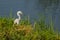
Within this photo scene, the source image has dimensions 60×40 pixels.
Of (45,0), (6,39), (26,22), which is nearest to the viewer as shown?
(6,39)

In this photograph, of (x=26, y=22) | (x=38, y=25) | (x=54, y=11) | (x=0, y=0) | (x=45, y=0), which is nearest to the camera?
(x=38, y=25)

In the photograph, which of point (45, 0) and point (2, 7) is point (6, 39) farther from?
point (45, 0)

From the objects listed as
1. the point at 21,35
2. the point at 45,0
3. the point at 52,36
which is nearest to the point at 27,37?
the point at 21,35

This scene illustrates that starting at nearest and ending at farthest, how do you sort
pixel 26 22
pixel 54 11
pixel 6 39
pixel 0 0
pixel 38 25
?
pixel 6 39 < pixel 38 25 < pixel 26 22 < pixel 54 11 < pixel 0 0

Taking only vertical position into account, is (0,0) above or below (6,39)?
above

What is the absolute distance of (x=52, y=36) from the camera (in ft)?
12.7

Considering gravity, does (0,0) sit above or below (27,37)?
above

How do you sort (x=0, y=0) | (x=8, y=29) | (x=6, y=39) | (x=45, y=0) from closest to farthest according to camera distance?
(x=6, y=39) < (x=8, y=29) < (x=0, y=0) < (x=45, y=0)

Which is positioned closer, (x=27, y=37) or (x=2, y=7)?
(x=27, y=37)

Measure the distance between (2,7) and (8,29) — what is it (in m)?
8.05

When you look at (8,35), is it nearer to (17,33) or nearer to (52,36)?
(17,33)

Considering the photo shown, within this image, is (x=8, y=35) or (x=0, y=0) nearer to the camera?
(x=8, y=35)

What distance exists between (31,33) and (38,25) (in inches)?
20.3

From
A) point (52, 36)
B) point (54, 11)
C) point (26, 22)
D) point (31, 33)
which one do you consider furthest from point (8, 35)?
point (54, 11)
